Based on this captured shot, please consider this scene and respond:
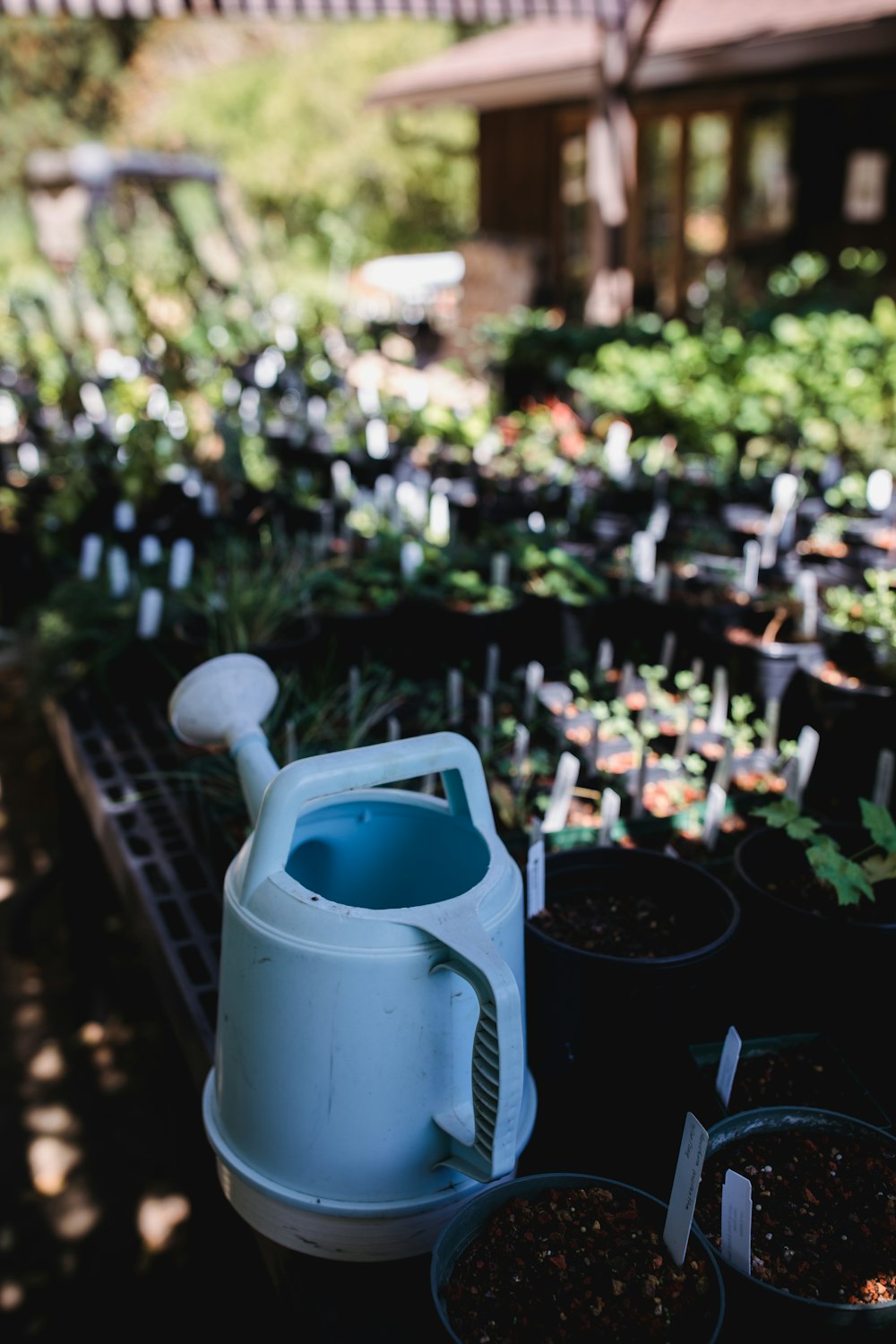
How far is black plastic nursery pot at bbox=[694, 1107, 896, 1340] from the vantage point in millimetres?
975

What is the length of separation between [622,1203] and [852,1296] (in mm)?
209

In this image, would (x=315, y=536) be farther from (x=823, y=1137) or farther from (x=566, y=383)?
(x=566, y=383)

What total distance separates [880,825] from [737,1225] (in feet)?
2.06

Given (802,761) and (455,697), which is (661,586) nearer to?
(455,697)

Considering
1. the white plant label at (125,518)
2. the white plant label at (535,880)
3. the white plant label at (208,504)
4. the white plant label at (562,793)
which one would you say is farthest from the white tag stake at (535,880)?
the white plant label at (208,504)

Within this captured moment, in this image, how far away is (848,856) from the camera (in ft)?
5.26

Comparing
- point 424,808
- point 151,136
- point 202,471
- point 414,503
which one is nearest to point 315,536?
point 414,503

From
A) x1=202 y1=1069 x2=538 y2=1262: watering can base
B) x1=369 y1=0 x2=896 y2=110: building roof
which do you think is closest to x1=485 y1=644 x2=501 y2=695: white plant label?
x1=202 y1=1069 x2=538 y2=1262: watering can base

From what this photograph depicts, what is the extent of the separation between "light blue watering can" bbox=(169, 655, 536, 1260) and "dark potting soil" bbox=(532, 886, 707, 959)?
278mm

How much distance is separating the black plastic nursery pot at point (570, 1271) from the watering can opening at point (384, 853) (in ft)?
1.04

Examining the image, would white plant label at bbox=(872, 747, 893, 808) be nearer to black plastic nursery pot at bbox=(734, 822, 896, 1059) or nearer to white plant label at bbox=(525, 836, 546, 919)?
black plastic nursery pot at bbox=(734, 822, 896, 1059)

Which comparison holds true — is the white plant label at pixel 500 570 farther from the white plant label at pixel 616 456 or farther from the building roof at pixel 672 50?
the building roof at pixel 672 50

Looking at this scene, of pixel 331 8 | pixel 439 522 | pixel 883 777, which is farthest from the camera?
pixel 331 8

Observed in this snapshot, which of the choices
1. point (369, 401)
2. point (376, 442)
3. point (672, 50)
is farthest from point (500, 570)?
point (672, 50)
